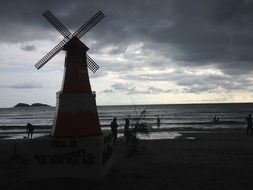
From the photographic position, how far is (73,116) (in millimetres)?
11734

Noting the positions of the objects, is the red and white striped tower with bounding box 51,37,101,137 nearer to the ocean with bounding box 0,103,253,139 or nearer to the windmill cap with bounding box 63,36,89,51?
the windmill cap with bounding box 63,36,89,51

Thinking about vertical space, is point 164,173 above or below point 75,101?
below

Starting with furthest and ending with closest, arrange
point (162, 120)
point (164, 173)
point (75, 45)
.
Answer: point (162, 120), point (164, 173), point (75, 45)

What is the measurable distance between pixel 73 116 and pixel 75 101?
1.62 feet

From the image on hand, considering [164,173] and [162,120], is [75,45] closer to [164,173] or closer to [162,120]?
[164,173]

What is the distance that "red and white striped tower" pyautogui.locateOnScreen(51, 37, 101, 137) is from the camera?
462 inches

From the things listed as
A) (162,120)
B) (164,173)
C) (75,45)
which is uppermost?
(75,45)

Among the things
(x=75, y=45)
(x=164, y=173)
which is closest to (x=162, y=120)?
(x=164, y=173)

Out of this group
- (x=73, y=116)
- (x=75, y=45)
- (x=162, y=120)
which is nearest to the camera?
(x=73, y=116)

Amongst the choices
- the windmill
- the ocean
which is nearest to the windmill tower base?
the windmill

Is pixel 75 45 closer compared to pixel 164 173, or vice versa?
pixel 75 45

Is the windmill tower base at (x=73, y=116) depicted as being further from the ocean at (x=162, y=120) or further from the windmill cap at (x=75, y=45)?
the ocean at (x=162, y=120)

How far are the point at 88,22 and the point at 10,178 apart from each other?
641 cm

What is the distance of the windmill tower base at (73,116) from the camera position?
38.5 ft
